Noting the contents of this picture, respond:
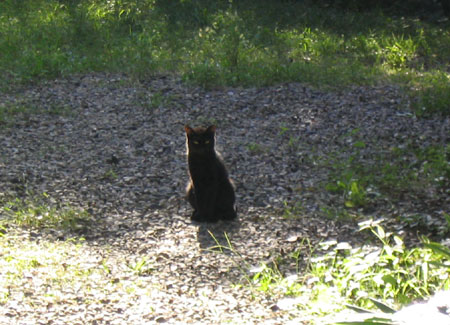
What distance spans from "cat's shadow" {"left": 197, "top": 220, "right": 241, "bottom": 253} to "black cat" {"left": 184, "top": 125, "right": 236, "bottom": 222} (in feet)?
0.22

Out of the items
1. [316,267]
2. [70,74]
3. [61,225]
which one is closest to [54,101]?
[70,74]

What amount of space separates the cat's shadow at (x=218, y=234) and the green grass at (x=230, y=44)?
114 inches

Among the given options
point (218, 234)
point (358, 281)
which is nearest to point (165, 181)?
point (218, 234)

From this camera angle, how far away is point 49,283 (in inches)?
157

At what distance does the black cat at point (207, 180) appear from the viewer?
4.96 meters

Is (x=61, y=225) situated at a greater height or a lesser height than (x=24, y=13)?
lesser

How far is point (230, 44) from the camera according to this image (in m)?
8.98

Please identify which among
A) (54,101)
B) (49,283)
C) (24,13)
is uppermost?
(24,13)

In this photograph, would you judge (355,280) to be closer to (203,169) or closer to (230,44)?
(203,169)

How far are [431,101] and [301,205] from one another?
2.49m

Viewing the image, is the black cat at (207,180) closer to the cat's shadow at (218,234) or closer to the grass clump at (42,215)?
the cat's shadow at (218,234)

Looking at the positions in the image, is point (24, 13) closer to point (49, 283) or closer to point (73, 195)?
point (73, 195)

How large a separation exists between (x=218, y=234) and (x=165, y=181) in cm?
114

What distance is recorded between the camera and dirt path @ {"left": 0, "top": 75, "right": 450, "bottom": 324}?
3.83 metres
